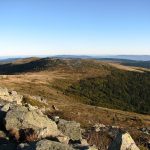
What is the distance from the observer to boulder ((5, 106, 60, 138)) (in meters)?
17.5

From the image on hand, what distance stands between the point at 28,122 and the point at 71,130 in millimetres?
2888

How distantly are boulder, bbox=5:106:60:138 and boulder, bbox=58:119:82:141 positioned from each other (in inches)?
43.3

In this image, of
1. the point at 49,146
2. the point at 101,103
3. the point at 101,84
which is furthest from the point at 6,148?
the point at 101,84

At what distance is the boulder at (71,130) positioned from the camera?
19.4 m

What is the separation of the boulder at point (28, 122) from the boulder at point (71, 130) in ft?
3.61

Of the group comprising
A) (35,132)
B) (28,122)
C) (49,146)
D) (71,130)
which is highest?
(49,146)

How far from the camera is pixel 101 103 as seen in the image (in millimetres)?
117500

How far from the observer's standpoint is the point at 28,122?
18.0m

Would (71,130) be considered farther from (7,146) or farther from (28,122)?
(7,146)

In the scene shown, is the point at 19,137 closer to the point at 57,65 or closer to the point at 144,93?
the point at 144,93

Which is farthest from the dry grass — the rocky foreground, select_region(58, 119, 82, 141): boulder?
the rocky foreground

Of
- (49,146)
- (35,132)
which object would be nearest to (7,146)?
(35,132)

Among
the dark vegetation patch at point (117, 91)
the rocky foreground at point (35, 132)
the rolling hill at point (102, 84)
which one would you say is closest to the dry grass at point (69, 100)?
the rolling hill at point (102, 84)

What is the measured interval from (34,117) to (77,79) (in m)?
115
